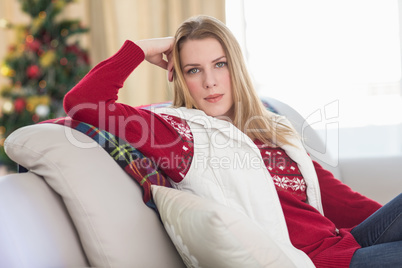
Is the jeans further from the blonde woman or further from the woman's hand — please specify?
the woman's hand

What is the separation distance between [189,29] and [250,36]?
1.89 meters

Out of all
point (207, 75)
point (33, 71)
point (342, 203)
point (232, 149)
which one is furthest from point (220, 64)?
point (33, 71)

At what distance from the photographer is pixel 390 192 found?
1675 millimetres

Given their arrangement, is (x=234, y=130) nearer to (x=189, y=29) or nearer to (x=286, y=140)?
(x=286, y=140)

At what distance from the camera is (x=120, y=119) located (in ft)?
3.76

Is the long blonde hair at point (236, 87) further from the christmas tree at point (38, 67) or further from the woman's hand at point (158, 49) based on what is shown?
the christmas tree at point (38, 67)

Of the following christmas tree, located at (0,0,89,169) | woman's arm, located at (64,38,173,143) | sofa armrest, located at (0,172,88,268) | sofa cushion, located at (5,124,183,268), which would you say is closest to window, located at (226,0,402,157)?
christmas tree, located at (0,0,89,169)

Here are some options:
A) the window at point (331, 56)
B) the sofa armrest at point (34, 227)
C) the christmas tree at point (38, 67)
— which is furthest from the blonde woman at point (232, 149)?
the window at point (331, 56)

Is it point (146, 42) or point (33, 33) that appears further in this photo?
point (33, 33)

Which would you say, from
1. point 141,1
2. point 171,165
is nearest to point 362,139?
point 141,1

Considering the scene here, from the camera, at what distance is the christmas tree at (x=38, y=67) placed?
2.88 m

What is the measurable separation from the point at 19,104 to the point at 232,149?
2.07m

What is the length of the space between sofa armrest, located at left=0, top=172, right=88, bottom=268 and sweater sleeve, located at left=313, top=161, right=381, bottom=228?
831mm

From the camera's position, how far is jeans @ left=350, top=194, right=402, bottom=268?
1064 mm
